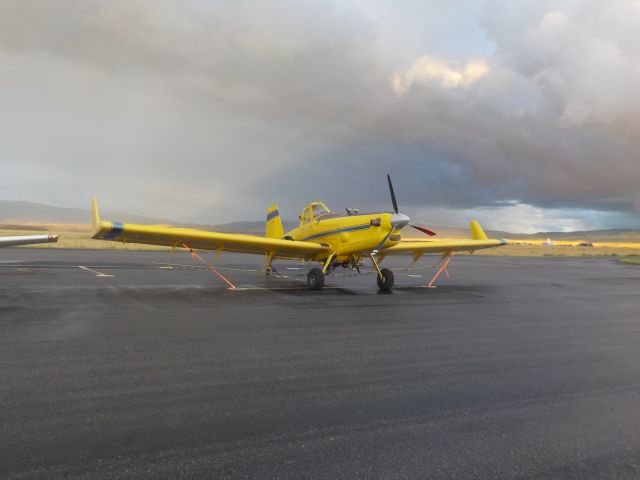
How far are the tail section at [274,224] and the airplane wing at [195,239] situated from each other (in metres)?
3.44

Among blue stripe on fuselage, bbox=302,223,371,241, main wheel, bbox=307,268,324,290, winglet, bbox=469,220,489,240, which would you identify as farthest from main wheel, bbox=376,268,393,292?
winglet, bbox=469,220,489,240

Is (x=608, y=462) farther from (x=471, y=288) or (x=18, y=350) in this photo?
(x=471, y=288)

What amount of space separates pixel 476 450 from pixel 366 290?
40.7 ft

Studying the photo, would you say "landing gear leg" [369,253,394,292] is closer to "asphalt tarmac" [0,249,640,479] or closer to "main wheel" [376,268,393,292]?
"main wheel" [376,268,393,292]

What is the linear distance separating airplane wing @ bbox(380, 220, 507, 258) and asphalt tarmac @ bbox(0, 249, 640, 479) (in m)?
7.67

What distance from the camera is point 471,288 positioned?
1709 centimetres

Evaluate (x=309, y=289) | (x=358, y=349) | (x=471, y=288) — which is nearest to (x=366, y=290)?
(x=309, y=289)

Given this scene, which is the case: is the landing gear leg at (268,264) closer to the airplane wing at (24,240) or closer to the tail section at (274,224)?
the tail section at (274,224)

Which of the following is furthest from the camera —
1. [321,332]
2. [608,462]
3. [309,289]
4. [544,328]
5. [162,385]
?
[309,289]

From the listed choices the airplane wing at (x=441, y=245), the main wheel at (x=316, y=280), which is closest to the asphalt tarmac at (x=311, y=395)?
the main wheel at (x=316, y=280)

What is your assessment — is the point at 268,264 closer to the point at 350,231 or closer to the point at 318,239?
the point at 318,239

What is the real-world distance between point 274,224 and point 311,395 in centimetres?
1631

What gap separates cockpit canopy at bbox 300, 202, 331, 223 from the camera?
16.8m

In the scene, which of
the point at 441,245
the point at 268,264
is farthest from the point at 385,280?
the point at 268,264
